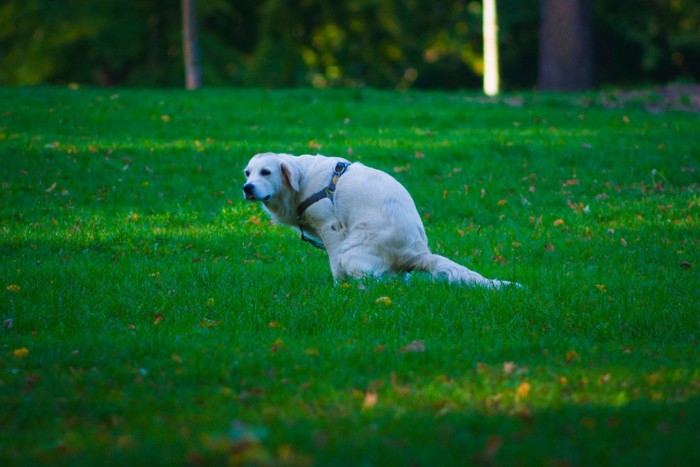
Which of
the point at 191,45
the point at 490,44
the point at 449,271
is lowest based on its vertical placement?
the point at 449,271

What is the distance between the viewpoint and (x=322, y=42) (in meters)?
36.3

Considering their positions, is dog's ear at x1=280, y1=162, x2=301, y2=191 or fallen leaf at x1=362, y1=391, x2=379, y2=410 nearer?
fallen leaf at x1=362, y1=391, x2=379, y2=410

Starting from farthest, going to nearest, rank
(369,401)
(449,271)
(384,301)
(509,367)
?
(449,271) < (384,301) < (509,367) < (369,401)

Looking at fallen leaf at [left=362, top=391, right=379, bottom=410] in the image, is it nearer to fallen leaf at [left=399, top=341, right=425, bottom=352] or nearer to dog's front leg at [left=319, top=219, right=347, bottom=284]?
fallen leaf at [left=399, top=341, right=425, bottom=352]

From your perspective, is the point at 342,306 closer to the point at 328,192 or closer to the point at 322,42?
the point at 328,192

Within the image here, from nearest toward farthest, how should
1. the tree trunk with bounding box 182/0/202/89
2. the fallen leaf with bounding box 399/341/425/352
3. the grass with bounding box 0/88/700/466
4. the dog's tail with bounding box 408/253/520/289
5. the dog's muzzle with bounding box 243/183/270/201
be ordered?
the grass with bounding box 0/88/700/466, the fallen leaf with bounding box 399/341/425/352, the dog's tail with bounding box 408/253/520/289, the dog's muzzle with bounding box 243/183/270/201, the tree trunk with bounding box 182/0/202/89

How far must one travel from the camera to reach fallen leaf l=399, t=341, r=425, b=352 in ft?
20.7

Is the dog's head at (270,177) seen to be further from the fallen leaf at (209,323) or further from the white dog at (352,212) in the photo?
the fallen leaf at (209,323)

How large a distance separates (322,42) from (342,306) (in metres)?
30.2

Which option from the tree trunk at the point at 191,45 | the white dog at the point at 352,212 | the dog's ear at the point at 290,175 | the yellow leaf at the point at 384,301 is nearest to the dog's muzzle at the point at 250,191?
the white dog at the point at 352,212

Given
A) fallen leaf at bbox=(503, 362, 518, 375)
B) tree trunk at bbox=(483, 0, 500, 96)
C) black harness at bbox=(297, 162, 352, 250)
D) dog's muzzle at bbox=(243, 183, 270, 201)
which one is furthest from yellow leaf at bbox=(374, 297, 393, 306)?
tree trunk at bbox=(483, 0, 500, 96)

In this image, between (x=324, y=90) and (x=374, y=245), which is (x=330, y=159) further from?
(x=324, y=90)

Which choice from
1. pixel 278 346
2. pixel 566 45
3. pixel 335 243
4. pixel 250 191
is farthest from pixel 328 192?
pixel 566 45

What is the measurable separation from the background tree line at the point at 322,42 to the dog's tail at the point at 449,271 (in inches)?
973
